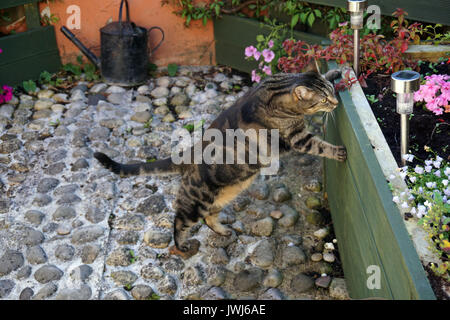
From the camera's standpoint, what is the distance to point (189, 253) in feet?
11.3

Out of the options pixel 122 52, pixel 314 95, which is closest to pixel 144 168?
pixel 314 95

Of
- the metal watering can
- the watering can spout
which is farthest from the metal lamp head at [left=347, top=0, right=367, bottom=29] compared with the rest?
the watering can spout

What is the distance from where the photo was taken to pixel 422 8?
13.0 ft

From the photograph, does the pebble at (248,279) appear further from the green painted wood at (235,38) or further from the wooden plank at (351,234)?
the green painted wood at (235,38)

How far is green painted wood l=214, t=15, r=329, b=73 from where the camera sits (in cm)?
525

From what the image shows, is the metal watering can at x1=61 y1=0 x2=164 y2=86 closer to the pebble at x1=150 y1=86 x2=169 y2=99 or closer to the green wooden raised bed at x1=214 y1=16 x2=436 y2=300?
the pebble at x1=150 y1=86 x2=169 y2=99

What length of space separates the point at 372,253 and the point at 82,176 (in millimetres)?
2479

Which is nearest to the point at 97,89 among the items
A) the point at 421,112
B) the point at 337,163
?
the point at 337,163

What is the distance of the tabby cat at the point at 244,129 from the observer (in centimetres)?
308

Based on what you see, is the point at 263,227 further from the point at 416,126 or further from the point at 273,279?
the point at 416,126

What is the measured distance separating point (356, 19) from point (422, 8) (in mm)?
1050

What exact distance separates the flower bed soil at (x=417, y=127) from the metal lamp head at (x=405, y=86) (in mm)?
349

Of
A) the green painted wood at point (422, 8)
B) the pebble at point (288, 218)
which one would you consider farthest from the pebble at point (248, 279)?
Answer: the green painted wood at point (422, 8)
